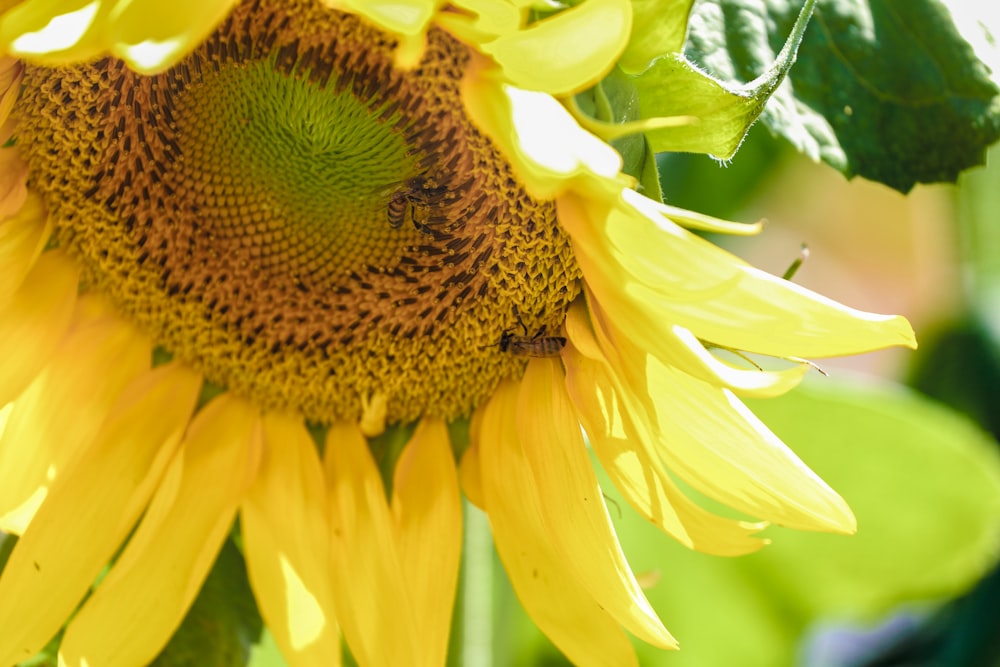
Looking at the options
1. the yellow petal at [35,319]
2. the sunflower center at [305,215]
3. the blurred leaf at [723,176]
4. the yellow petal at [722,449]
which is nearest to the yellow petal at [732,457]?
the yellow petal at [722,449]

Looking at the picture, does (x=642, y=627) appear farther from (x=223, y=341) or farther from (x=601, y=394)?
(x=223, y=341)

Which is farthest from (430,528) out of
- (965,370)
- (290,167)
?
(965,370)

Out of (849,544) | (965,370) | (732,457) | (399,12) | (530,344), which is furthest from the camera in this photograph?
(965,370)

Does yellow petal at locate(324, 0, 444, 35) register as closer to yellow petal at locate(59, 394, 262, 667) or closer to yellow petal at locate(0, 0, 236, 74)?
yellow petal at locate(0, 0, 236, 74)

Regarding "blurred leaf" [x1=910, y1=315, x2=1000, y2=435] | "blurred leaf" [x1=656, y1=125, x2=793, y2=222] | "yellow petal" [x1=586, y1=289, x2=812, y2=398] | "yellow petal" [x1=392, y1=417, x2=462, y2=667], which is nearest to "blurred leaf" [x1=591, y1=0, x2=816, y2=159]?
"yellow petal" [x1=586, y1=289, x2=812, y2=398]

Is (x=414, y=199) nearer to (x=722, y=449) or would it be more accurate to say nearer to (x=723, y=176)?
(x=722, y=449)

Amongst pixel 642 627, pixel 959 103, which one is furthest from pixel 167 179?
pixel 959 103
